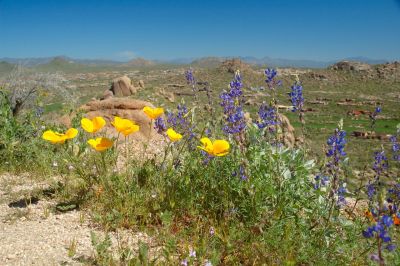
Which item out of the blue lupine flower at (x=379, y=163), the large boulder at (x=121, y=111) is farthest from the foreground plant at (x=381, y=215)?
the large boulder at (x=121, y=111)

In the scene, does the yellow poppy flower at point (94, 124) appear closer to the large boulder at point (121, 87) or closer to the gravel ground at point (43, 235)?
the gravel ground at point (43, 235)

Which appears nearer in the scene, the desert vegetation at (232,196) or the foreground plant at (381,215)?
the foreground plant at (381,215)

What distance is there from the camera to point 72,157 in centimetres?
442

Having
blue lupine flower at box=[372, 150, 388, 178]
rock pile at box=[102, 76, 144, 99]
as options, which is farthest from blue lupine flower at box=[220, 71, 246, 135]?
rock pile at box=[102, 76, 144, 99]

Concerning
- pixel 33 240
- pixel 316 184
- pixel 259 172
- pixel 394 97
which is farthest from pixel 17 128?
pixel 394 97

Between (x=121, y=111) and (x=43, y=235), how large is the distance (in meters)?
7.29

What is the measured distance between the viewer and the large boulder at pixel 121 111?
10.4 meters

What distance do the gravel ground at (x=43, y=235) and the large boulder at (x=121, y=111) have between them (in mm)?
5808

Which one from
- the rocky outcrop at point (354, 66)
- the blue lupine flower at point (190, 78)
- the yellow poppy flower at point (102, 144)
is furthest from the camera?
the rocky outcrop at point (354, 66)

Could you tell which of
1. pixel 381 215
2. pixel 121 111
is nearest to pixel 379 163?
pixel 381 215

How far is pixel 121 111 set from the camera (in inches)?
419

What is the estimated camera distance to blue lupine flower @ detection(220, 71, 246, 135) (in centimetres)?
379

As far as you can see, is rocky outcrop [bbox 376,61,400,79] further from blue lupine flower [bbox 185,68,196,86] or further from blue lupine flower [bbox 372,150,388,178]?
blue lupine flower [bbox 372,150,388,178]

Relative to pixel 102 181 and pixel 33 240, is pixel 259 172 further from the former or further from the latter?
pixel 33 240
